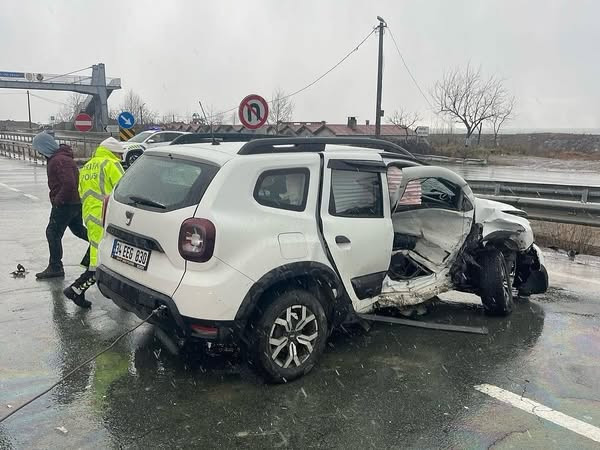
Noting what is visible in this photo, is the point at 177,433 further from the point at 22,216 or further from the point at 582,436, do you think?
the point at 22,216

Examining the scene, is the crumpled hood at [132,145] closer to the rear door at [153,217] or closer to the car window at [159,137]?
the car window at [159,137]

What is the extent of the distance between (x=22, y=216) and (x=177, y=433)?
28.7ft

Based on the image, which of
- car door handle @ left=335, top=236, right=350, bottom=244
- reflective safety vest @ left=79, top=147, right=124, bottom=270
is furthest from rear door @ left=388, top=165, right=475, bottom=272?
reflective safety vest @ left=79, top=147, right=124, bottom=270

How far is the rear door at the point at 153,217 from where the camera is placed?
3494mm

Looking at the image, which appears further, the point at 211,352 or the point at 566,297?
the point at 566,297

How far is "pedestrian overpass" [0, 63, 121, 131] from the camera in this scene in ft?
189

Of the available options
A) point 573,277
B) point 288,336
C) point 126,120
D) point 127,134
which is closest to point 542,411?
point 288,336

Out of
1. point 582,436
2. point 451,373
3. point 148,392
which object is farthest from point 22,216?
point 582,436

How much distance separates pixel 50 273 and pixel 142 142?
1687cm

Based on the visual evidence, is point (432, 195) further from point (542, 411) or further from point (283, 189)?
point (542, 411)

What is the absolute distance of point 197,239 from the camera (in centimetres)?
337

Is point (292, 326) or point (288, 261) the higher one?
point (288, 261)

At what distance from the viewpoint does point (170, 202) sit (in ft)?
11.9

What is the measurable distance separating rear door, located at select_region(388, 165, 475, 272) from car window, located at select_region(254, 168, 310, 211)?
1.20 metres
